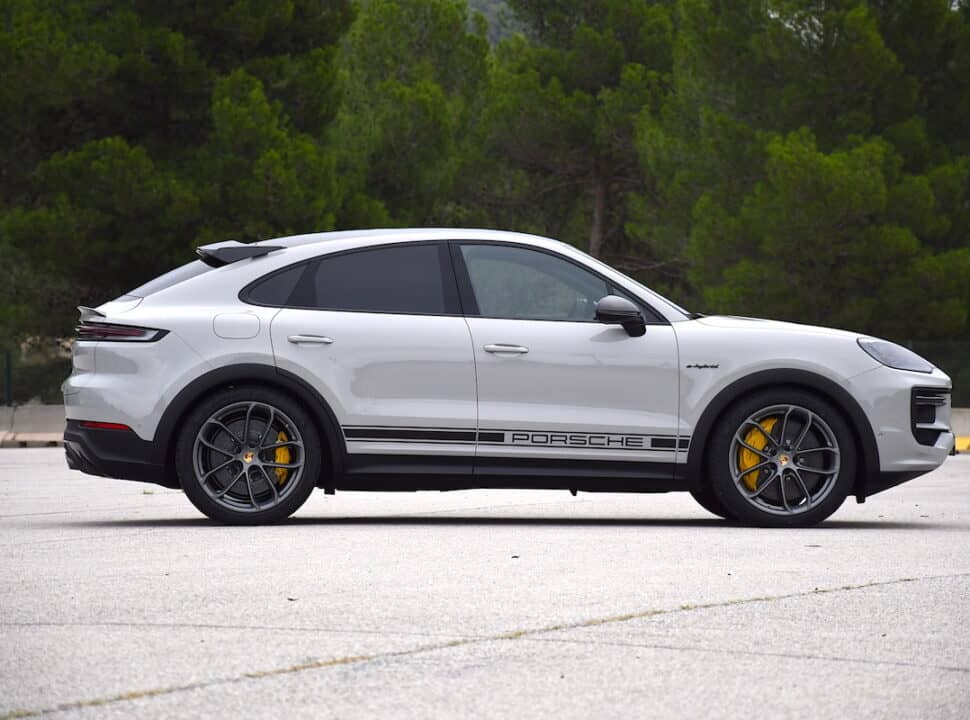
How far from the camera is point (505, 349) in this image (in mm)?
9625

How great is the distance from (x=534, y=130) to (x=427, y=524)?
32368 mm

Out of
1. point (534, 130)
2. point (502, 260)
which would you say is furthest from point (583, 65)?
point (502, 260)

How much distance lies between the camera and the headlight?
1001 centimetres

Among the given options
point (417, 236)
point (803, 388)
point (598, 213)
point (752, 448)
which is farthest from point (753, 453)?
point (598, 213)

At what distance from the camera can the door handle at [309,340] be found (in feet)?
31.3

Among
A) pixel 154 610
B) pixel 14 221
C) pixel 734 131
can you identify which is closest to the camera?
pixel 154 610

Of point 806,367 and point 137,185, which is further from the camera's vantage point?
point 137,185

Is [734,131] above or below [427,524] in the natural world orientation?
above

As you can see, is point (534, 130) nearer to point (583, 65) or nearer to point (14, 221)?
point (583, 65)

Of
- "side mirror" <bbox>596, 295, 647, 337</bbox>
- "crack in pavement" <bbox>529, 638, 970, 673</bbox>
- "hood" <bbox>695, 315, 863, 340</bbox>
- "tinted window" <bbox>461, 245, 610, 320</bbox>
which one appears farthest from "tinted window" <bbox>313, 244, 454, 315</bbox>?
"crack in pavement" <bbox>529, 638, 970, 673</bbox>

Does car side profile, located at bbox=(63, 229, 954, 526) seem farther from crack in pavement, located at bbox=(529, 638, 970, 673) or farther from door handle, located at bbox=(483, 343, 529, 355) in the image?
crack in pavement, located at bbox=(529, 638, 970, 673)

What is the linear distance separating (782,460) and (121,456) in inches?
142

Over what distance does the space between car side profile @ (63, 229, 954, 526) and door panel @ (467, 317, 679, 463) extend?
11 mm

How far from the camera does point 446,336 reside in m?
9.66
